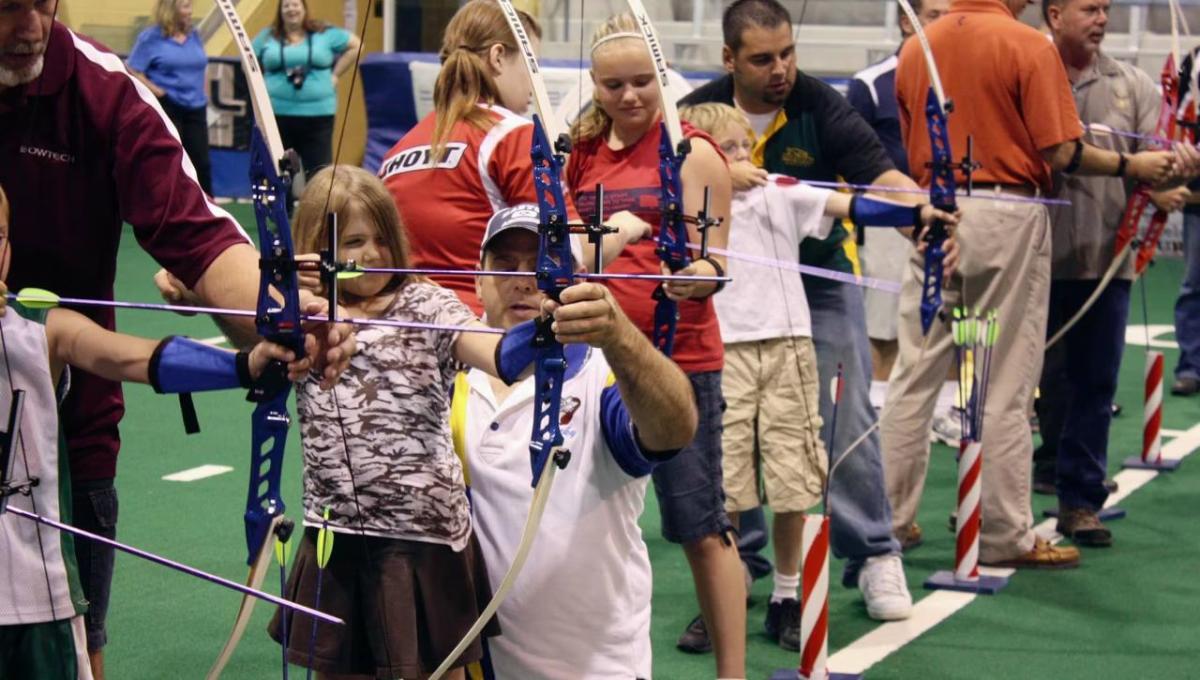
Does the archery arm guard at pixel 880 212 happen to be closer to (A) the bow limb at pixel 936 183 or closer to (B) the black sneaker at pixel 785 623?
(A) the bow limb at pixel 936 183

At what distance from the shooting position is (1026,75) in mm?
4676

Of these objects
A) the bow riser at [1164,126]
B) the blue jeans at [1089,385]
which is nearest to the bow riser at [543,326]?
the blue jeans at [1089,385]

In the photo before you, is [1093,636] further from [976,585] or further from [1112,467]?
[1112,467]

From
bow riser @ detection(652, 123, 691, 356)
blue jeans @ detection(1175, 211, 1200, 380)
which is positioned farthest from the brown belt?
blue jeans @ detection(1175, 211, 1200, 380)

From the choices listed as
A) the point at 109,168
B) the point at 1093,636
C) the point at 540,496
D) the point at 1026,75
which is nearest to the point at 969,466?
the point at 1093,636

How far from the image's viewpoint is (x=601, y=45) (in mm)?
3654

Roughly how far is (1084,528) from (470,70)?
2801 millimetres

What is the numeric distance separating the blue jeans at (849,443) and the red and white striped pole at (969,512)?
0.79 feet

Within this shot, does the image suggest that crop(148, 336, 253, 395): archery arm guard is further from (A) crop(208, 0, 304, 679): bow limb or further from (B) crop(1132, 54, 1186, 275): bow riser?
(B) crop(1132, 54, 1186, 275): bow riser

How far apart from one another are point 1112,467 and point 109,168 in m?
4.62

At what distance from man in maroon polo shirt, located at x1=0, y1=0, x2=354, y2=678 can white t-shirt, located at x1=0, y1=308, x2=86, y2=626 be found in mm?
223

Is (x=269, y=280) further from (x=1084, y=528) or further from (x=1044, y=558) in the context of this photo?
(x=1084, y=528)

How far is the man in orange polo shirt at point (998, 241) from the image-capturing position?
472 cm

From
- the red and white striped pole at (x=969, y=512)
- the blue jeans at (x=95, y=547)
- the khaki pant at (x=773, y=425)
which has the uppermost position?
the blue jeans at (x=95, y=547)
